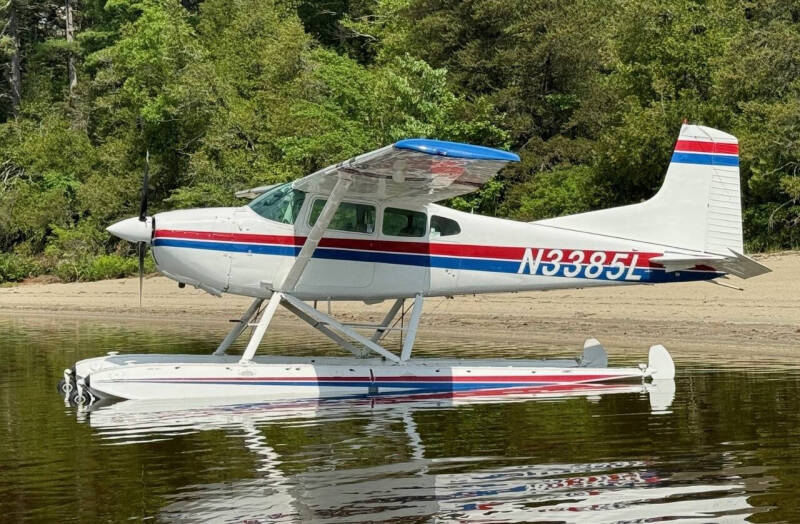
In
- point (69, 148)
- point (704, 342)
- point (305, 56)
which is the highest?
point (305, 56)

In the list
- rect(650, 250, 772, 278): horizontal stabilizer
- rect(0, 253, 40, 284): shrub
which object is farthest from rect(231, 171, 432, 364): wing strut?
rect(0, 253, 40, 284): shrub

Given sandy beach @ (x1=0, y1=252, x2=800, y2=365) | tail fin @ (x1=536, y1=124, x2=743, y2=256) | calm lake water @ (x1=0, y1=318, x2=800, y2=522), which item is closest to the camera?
calm lake water @ (x1=0, y1=318, x2=800, y2=522)

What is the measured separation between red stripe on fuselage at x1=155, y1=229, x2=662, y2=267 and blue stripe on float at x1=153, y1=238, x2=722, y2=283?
0.05 metres

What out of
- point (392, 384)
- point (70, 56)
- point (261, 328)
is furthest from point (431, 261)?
point (70, 56)

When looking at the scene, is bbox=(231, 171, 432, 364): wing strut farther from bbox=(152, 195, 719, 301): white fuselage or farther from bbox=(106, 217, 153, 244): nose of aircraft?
bbox=(106, 217, 153, 244): nose of aircraft

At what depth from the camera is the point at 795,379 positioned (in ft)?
41.9

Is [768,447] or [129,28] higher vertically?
[129,28]

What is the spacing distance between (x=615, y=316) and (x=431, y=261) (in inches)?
301

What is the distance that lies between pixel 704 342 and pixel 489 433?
25.3 ft

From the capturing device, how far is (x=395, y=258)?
41.7ft

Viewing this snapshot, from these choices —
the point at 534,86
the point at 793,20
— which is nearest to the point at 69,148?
the point at 534,86

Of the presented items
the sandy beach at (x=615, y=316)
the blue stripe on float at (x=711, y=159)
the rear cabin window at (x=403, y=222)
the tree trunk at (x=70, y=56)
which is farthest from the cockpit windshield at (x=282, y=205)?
the tree trunk at (x=70, y=56)

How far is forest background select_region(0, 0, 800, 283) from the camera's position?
25797 mm

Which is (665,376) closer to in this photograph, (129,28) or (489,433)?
(489,433)
